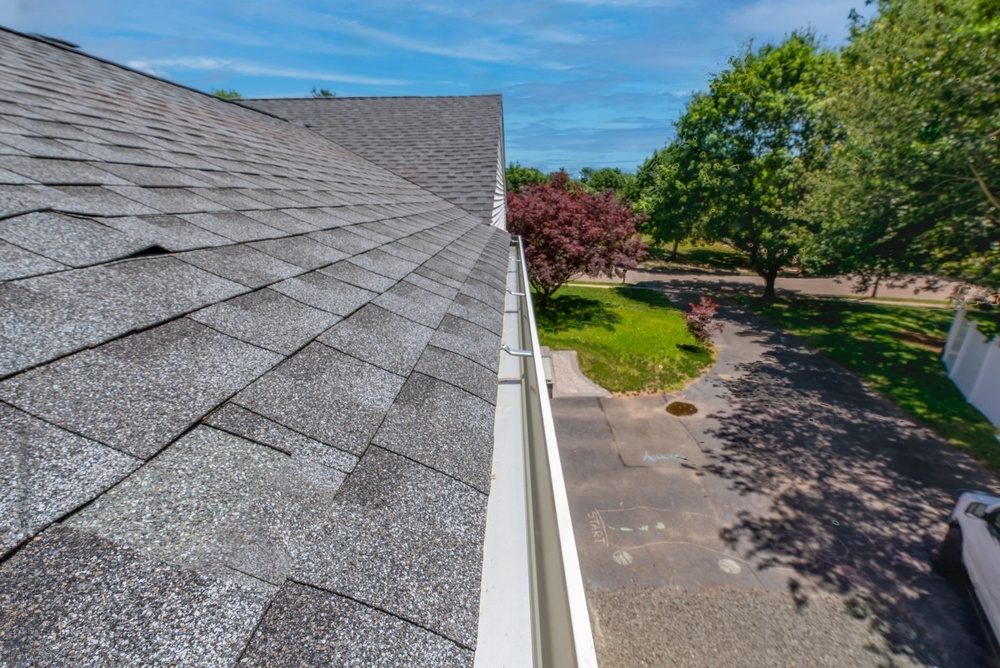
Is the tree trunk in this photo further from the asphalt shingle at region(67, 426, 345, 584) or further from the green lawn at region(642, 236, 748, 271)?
the asphalt shingle at region(67, 426, 345, 584)

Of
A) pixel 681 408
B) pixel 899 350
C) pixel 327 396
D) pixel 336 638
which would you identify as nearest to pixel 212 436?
pixel 327 396

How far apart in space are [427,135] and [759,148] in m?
17.6

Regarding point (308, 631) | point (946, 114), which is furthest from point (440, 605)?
point (946, 114)

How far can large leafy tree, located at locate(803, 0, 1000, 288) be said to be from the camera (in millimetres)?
9055

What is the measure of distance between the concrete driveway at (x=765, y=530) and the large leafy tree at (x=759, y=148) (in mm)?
12198

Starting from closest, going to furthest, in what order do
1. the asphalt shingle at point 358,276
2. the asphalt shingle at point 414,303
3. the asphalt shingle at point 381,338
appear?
the asphalt shingle at point 381,338
the asphalt shingle at point 414,303
the asphalt shingle at point 358,276

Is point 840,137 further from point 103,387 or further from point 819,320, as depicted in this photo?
point 103,387

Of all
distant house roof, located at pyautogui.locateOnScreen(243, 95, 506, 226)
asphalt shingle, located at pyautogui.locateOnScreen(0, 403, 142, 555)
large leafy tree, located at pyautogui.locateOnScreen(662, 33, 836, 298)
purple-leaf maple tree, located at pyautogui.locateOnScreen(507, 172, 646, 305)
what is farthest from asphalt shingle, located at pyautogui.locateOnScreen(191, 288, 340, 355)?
large leafy tree, located at pyautogui.locateOnScreen(662, 33, 836, 298)

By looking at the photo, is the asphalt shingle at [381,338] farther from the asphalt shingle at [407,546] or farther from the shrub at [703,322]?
the shrub at [703,322]

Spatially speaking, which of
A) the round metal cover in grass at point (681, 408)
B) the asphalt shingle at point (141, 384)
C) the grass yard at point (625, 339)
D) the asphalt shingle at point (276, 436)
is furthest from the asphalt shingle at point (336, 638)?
the grass yard at point (625, 339)

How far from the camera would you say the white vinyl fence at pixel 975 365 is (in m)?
11.5

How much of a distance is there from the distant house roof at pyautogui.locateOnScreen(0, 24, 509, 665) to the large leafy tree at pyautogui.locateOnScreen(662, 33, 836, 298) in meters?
22.0

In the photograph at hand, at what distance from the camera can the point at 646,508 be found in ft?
26.1

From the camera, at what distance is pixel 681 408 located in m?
11.8
